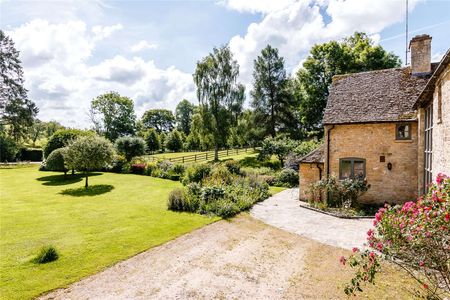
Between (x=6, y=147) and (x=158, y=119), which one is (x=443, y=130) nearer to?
(x=6, y=147)

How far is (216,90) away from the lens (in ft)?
113

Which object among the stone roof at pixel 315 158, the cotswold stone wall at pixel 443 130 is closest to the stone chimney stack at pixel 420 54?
the stone roof at pixel 315 158

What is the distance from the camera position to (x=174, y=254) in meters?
8.61

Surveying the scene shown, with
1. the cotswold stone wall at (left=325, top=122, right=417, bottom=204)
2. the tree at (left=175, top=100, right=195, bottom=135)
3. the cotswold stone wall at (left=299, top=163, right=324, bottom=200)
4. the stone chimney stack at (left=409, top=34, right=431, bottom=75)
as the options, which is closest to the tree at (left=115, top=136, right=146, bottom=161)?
the cotswold stone wall at (left=299, top=163, right=324, bottom=200)

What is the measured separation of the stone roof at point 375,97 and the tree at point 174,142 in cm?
4731

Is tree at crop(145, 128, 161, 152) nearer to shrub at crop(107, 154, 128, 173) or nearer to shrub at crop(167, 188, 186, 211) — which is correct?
shrub at crop(107, 154, 128, 173)

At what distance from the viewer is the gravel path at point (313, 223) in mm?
9805

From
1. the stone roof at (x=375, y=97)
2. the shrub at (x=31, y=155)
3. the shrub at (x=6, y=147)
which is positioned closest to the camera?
the stone roof at (x=375, y=97)

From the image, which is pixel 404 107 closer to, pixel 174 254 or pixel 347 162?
pixel 347 162

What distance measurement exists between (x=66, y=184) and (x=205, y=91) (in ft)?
63.7

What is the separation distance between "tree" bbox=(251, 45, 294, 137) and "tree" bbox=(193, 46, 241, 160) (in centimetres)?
437

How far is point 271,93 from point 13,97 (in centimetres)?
3829

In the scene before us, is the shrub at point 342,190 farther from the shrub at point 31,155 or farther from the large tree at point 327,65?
the shrub at point 31,155

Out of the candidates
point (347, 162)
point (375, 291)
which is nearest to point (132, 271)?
point (375, 291)
